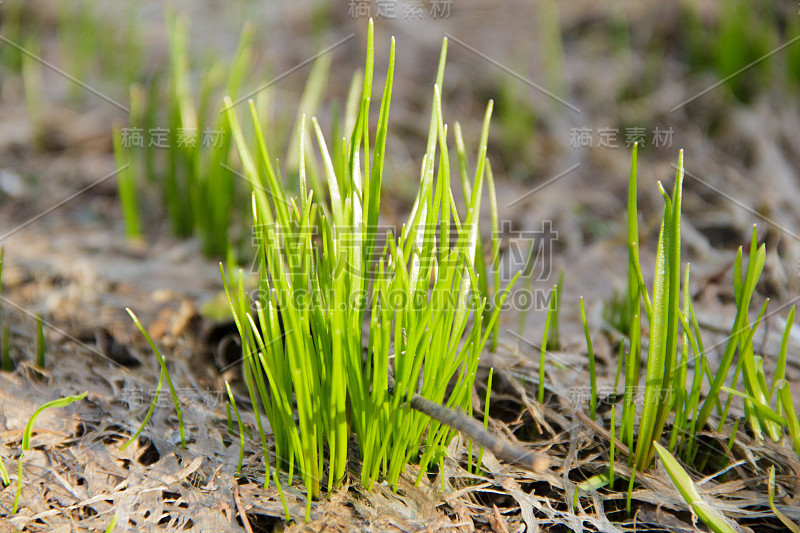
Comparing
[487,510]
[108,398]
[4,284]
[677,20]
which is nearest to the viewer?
[487,510]

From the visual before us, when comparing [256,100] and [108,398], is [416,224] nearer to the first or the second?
[108,398]

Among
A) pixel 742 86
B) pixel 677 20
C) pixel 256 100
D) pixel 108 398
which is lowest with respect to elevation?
pixel 108 398

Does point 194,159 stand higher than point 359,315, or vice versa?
point 194,159

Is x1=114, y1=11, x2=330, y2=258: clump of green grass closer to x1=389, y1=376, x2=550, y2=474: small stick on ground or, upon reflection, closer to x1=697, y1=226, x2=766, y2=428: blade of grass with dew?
x1=389, y1=376, x2=550, y2=474: small stick on ground

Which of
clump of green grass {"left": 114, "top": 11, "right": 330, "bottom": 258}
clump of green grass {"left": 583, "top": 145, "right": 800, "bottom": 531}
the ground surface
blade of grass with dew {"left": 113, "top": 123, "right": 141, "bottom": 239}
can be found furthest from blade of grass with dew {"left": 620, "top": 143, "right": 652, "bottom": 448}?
blade of grass with dew {"left": 113, "top": 123, "right": 141, "bottom": 239}

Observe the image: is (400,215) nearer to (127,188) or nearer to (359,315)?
(127,188)

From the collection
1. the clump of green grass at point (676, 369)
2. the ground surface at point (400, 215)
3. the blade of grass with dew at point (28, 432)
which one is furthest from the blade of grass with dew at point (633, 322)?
the blade of grass with dew at point (28, 432)

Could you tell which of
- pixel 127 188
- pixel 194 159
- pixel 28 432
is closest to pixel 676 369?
pixel 28 432

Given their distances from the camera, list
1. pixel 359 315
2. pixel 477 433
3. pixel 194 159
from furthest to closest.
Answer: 1. pixel 194 159
2. pixel 359 315
3. pixel 477 433

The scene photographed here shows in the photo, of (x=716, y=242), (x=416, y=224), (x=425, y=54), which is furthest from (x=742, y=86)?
(x=416, y=224)
